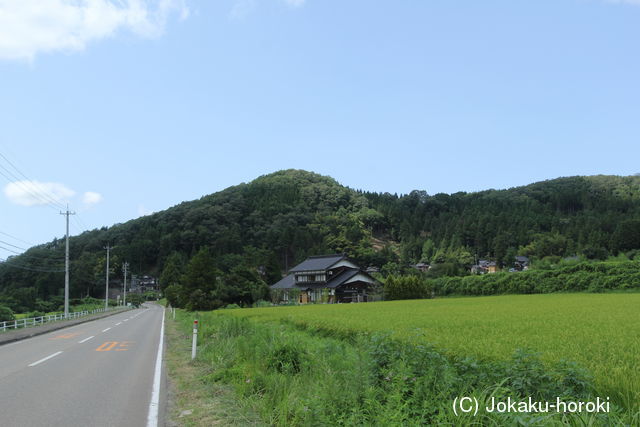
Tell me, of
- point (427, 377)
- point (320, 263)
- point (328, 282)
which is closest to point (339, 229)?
point (320, 263)

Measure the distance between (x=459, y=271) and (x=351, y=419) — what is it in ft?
213

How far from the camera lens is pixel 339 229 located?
102 meters

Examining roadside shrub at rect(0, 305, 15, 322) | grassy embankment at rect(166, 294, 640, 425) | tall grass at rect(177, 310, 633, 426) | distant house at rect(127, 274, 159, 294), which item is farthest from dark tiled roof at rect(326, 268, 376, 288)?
distant house at rect(127, 274, 159, 294)

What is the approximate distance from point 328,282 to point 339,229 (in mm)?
40281

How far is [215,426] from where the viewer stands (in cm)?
552

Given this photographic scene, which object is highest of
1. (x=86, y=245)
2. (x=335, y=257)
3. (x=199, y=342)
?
(x=86, y=245)

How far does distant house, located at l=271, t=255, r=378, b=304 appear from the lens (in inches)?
2293

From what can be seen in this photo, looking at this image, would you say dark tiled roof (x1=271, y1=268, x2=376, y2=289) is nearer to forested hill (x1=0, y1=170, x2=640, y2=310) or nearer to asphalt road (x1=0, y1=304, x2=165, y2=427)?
forested hill (x1=0, y1=170, x2=640, y2=310)

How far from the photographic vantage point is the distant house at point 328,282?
58.2 m

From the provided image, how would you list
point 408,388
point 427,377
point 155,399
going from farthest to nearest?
point 155,399, point 427,377, point 408,388

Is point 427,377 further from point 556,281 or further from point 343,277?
point 343,277

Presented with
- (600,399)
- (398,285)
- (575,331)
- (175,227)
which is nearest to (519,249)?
(398,285)

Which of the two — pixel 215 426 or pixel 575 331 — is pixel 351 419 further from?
pixel 575 331

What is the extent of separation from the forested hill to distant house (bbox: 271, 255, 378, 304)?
477 inches
